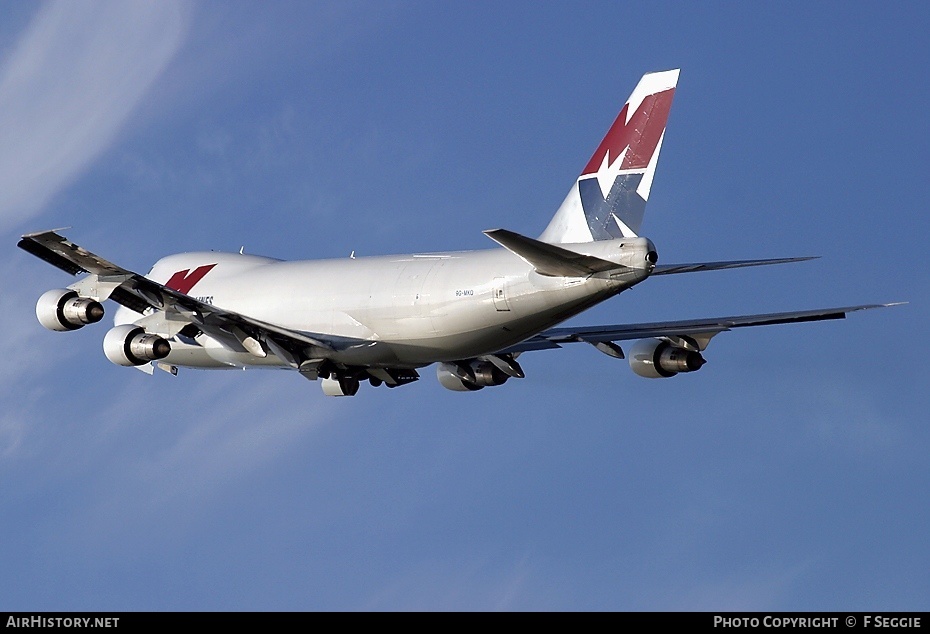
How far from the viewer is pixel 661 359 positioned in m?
47.1

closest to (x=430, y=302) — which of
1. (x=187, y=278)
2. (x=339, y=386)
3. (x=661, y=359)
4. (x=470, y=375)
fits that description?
(x=339, y=386)

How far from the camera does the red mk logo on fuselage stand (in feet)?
165

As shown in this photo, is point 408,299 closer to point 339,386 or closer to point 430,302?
point 430,302

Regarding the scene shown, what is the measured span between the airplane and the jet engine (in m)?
0.04

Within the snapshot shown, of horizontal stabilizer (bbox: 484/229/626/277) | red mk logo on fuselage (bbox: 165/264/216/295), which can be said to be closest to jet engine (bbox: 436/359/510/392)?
red mk logo on fuselage (bbox: 165/264/216/295)

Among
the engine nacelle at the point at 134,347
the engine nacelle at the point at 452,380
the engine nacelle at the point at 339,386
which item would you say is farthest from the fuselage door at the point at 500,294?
the engine nacelle at the point at 134,347

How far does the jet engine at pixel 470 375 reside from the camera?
4897cm

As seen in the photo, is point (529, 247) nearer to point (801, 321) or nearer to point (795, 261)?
point (795, 261)

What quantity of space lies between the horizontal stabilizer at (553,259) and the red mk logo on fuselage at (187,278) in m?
14.1

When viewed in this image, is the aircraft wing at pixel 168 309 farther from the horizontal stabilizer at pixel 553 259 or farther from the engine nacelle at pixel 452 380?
the horizontal stabilizer at pixel 553 259

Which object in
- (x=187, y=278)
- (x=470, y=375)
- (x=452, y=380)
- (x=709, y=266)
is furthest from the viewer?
(x=187, y=278)

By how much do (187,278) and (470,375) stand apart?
30.8ft
